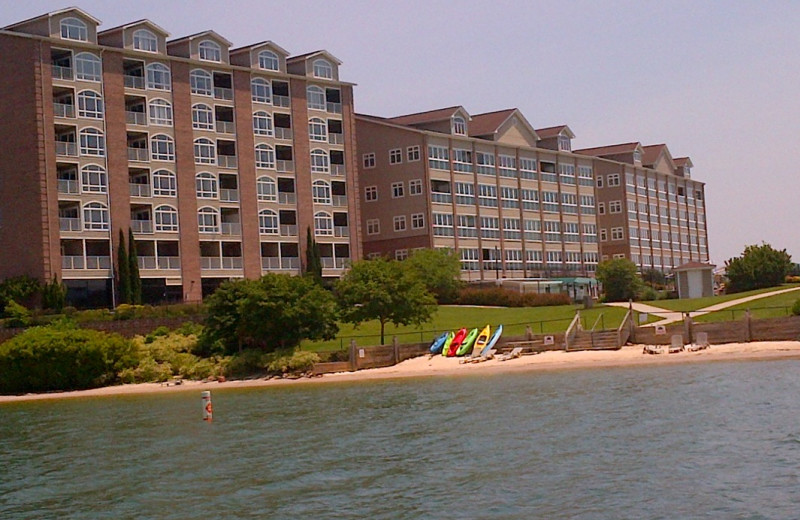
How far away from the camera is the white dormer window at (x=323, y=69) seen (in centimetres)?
10206

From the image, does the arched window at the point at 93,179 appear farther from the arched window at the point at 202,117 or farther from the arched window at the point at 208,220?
the arched window at the point at 202,117

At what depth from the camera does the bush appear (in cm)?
6662

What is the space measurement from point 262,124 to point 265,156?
276 cm

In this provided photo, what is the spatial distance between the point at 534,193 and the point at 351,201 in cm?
2666

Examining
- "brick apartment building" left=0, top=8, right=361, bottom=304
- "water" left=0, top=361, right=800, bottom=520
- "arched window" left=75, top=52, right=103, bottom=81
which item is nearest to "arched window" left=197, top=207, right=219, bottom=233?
"brick apartment building" left=0, top=8, right=361, bottom=304

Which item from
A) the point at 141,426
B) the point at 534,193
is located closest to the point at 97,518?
the point at 141,426

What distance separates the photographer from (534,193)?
122m

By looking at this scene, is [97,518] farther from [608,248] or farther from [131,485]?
[608,248]

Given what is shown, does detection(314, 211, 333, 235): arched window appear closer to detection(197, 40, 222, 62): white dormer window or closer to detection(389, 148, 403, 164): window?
detection(389, 148, 403, 164): window

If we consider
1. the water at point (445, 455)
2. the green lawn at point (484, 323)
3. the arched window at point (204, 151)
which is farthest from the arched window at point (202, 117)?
the water at point (445, 455)

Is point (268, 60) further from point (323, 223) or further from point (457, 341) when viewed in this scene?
point (457, 341)

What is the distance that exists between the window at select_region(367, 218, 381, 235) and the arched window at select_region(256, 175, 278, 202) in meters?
16.5

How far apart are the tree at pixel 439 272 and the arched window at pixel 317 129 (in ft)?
43.8

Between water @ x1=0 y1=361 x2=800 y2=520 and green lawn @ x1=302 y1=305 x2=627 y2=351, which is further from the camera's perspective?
green lawn @ x1=302 y1=305 x2=627 y2=351
